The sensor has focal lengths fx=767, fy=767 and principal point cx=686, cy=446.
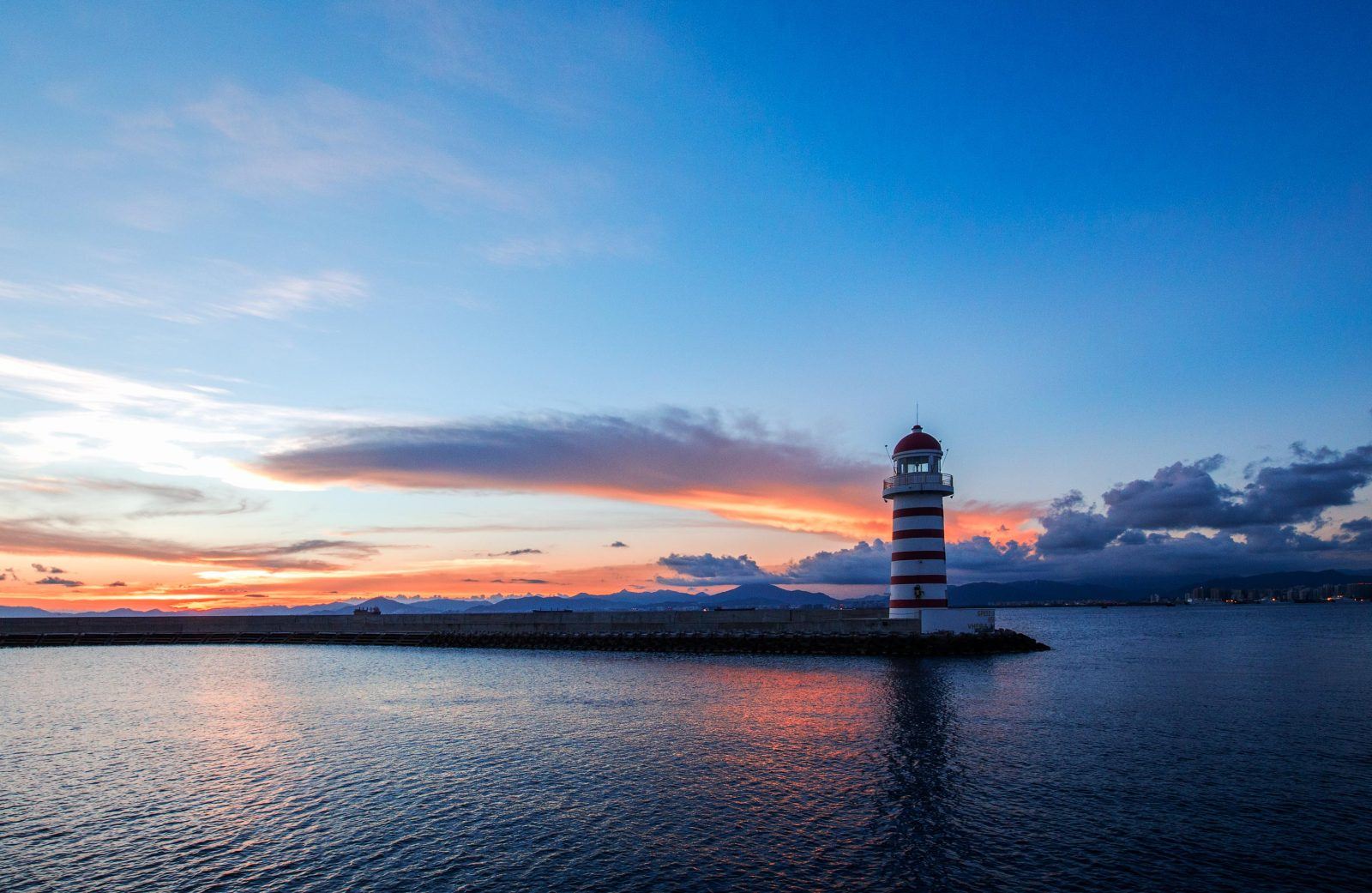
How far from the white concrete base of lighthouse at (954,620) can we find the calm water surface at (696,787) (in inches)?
502

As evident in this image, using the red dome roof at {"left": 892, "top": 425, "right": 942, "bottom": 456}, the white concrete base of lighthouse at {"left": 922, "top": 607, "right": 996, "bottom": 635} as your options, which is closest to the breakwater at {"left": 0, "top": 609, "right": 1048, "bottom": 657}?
the white concrete base of lighthouse at {"left": 922, "top": 607, "right": 996, "bottom": 635}

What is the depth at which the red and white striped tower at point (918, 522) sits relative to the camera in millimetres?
55406

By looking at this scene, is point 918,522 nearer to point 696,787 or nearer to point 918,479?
point 918,479

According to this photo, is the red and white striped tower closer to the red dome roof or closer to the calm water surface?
the red dome roof

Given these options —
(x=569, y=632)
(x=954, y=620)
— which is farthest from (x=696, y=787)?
(x=569, y=632)

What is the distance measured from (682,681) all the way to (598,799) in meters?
23.3

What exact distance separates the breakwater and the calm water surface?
46.1ft

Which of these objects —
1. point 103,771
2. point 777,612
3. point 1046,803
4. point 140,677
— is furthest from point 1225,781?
point 140,677

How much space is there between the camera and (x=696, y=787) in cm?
2211

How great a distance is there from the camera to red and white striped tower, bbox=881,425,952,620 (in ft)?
182

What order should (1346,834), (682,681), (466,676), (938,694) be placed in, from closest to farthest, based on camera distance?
(1346,834), (938,694), (682,681), (466,676)

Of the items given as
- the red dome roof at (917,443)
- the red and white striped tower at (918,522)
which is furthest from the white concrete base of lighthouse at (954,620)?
the red dome roof at (917,443)

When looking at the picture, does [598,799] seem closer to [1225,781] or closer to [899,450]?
[1225,781]

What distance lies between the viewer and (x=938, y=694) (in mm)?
38094
